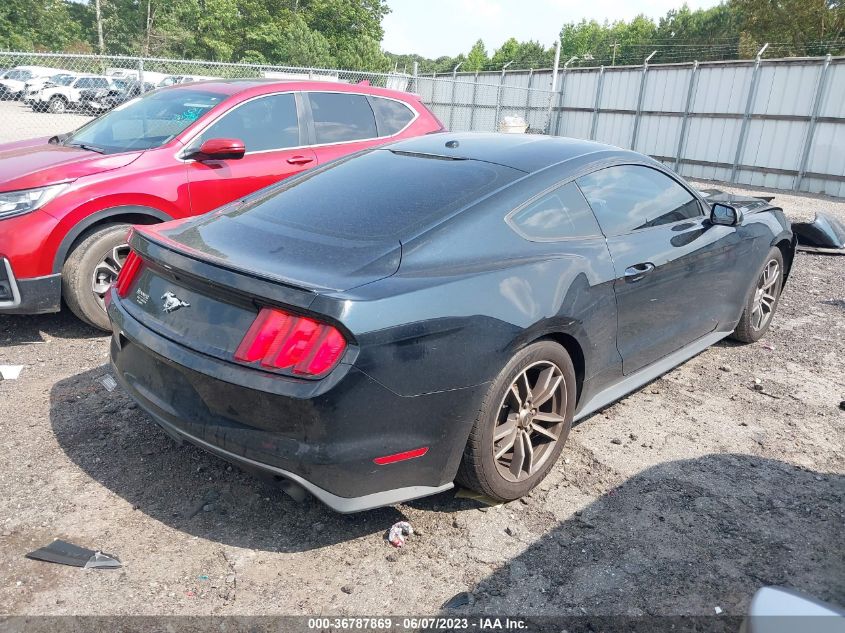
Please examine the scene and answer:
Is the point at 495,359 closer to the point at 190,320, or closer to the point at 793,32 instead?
the point at 190,320

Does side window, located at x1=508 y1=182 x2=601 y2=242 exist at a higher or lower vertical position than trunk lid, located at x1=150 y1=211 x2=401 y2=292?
higher

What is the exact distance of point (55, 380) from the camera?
166 inches

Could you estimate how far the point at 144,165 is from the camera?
4926 millimetres

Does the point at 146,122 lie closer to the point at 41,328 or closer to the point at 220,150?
the point at 220,150

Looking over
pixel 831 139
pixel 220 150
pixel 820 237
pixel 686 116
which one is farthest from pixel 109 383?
pixel 686 116

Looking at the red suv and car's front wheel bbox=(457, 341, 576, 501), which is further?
the red suv

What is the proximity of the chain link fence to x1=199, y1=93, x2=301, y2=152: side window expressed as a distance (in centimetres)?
819

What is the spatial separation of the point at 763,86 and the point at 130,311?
17.8 metres

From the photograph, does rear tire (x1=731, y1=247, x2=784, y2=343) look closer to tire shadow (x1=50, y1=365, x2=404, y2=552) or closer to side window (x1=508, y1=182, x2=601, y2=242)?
side window (x1=508, y1=182, x2=601, y2=242)

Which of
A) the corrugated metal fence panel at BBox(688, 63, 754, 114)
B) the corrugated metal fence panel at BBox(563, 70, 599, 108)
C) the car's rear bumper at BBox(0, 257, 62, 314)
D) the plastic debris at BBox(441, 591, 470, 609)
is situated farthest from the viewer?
the corrugated metal fence panel at BBox(563, 70, 599, 108)

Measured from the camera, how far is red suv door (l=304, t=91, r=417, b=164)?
19.5 ft

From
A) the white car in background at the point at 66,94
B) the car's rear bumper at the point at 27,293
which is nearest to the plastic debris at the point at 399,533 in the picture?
the car's rear bumper at the point at 27,293

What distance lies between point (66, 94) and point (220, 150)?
20837 millimetres

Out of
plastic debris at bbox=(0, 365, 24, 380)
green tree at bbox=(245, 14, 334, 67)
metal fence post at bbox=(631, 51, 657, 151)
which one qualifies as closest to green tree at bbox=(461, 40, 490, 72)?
green tree at bbox=(245, 14, 334, 67)
